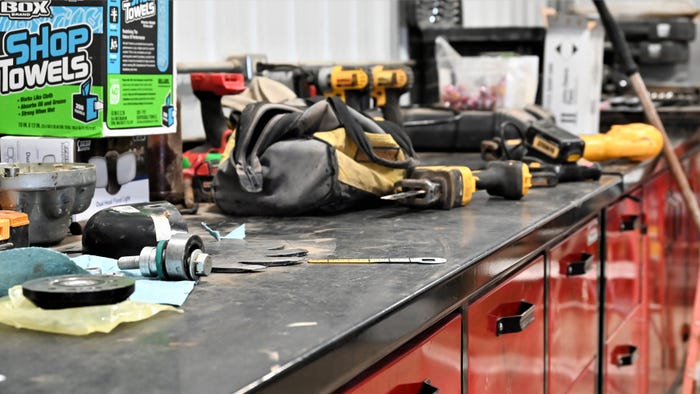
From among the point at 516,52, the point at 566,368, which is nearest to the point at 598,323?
the point at 566,368

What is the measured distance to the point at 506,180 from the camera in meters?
1.83

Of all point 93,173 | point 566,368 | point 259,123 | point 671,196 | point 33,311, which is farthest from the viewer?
point 671,196

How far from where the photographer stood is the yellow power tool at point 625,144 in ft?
7.85

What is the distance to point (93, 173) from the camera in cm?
134

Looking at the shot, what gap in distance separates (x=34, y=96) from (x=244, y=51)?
1.11 metres

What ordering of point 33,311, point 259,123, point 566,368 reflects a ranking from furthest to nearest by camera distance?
point 566,368 → point 259,123 → point 33,311

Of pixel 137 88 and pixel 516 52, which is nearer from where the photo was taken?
pixel 137 88

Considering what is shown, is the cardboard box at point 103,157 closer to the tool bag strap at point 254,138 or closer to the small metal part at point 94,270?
the tool bag strap at point 254,138

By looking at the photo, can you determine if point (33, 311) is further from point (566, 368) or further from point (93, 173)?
point (566, 368)

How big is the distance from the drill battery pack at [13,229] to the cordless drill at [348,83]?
129 centimetres

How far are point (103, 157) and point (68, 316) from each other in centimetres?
67

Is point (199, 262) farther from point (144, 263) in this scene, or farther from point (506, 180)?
point (506, 180)

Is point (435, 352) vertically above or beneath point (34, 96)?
beneath

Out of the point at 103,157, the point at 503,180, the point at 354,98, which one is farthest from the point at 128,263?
the point at 354,98
